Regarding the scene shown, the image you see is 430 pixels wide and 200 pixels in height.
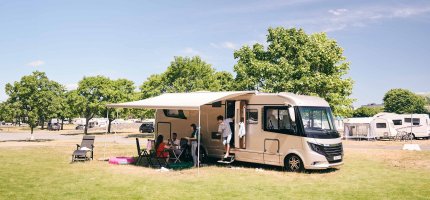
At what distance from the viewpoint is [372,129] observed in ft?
108

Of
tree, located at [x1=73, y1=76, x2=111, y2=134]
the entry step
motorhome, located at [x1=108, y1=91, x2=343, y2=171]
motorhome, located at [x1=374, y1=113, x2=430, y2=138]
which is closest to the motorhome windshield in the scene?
motorhome, located at [x1=108, y1=91, x2=343, y2=171]

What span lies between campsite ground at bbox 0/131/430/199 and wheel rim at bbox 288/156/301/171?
37 centimetres

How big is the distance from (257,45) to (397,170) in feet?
68.4

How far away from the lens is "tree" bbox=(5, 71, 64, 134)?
29.5 metres

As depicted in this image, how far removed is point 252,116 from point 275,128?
1.09 metres

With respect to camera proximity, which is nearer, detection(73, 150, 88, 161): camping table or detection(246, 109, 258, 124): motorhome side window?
detection(246, 109, 258, 124): motorhome side window

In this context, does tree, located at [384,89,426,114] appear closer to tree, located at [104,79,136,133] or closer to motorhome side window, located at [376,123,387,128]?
motorhome side window, located at [376,123,387,128]

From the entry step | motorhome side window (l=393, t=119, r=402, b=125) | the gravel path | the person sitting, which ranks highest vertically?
motorhome side window (l=393, t=119, r=402, b=125)

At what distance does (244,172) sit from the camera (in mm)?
12914

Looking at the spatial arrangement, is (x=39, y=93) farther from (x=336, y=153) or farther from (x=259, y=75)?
(x=336, y=153)

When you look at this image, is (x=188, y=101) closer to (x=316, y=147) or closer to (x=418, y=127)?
(x=316, y=147)

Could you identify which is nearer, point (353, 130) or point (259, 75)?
point (259, 75)

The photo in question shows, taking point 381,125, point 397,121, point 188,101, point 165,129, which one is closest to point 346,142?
point 381,125

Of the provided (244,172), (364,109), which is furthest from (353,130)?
(364,109)
